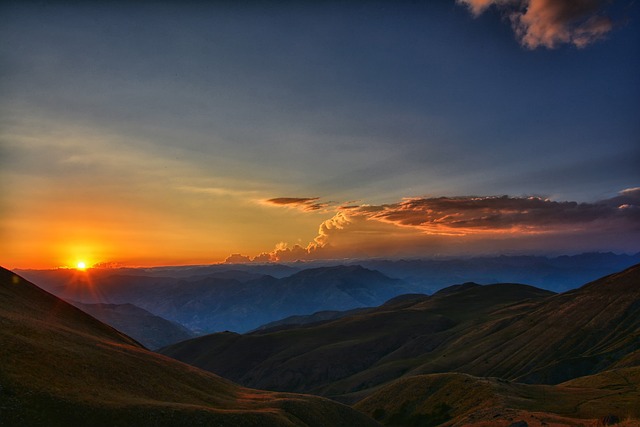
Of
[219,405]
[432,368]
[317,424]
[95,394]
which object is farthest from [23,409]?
[432,368]

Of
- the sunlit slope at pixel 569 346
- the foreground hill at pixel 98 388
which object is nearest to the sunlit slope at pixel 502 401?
the foreground hill at pixel 98 388

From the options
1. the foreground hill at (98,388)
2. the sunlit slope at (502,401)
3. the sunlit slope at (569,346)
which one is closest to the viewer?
the foreground hill at (98,388)

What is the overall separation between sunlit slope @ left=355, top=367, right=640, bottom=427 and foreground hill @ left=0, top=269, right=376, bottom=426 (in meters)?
20.7

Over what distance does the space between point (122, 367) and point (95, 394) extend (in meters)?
12.7

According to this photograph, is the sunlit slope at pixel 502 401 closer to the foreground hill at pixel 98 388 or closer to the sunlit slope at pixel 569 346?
the foreground hill at pixel 98 388

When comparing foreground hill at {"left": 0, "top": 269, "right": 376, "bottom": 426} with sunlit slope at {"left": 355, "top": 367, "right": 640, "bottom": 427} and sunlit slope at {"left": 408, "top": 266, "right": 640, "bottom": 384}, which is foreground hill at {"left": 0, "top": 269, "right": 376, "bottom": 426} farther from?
sunlit slope at {"left": 408, "top": 266, "right": 640, "bottom": 384}

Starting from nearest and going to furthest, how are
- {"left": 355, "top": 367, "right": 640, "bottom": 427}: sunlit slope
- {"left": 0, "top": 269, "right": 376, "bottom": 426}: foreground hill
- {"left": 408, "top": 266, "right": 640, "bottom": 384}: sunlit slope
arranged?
{"left": 0, "top": 269, "right": 376, "bottom": 426}: foreground hill, {"left": 355, "top": 367, "right": 640, "bottom": 427}: sunlit slope, {"left": 408, "top": 266, "right": 640, "bottom": 384}: sunlit slope

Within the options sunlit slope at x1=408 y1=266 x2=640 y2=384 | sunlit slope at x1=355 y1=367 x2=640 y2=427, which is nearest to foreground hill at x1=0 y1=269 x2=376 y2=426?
sunlit slope at x1=355 y1=367 x2=640 y2=427

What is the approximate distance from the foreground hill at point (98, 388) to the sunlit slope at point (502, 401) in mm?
20741

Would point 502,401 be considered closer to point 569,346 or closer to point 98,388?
point 98,388

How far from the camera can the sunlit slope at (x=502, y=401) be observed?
59844 millimetres

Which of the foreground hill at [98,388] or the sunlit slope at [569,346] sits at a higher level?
the foreground hill at [98,388]

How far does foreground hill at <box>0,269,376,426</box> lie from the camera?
141 ft

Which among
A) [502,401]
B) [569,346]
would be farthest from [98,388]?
[569,346]
